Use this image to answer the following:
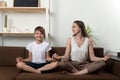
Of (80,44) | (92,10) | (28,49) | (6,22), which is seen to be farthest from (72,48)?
(6,22)

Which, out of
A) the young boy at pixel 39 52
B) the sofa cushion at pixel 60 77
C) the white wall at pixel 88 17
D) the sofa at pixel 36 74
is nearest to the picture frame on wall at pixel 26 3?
the white wall at pixel 88 17

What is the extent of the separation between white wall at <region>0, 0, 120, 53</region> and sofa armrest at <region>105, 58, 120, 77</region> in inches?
32.8

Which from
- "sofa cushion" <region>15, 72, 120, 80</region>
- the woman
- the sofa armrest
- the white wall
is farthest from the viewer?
the white wall

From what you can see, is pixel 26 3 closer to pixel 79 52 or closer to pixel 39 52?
pixel 39 52

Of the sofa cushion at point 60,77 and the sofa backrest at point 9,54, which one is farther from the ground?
the sofa backrest at point 9,54

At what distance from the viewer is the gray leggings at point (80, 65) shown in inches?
108

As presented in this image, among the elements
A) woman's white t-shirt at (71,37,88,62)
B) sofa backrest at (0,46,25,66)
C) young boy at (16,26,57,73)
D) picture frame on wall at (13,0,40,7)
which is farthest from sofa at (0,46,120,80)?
picture frame on wall at (13,0,40,7)

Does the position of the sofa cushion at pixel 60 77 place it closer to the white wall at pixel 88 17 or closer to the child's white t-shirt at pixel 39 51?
the child's white t-shirt at pixel 39 51

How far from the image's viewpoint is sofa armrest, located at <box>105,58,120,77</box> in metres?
2.74

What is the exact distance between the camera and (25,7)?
3.59m

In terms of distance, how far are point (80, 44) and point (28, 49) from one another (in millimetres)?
765

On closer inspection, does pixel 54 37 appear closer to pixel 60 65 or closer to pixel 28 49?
pixel 28 49

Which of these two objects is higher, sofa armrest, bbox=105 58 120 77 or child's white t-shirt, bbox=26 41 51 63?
child's white t-shirt, bbox=26 41 51 63

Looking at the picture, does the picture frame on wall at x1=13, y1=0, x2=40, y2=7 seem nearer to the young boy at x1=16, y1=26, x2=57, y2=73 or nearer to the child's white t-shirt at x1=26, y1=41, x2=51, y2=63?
the young boy at x1=16, y1=26, x2=57, y2=73
